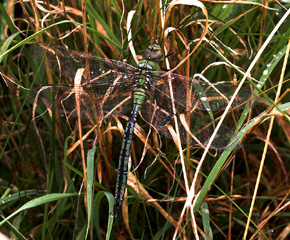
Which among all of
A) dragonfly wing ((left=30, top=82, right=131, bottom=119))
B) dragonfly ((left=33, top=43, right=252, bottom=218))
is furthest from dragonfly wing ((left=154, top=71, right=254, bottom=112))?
dragonfly wing ((left=30, top=82, right=131, bottom=119))

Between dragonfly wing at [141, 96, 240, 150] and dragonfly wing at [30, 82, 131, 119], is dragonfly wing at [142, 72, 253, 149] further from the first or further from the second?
dragonfly wing at [30, 82, 131, 119]

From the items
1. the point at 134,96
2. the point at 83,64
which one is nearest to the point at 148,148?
the point at 134,96

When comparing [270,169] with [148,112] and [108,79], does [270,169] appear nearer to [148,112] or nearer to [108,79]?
[148,112]

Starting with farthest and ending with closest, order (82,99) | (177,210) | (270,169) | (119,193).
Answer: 1. (270,169)
2. (177,210)
3. (82,99)
4. (119,193)

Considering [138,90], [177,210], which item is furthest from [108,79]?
[177,210]

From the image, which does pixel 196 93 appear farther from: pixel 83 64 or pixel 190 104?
pixel 83 64
